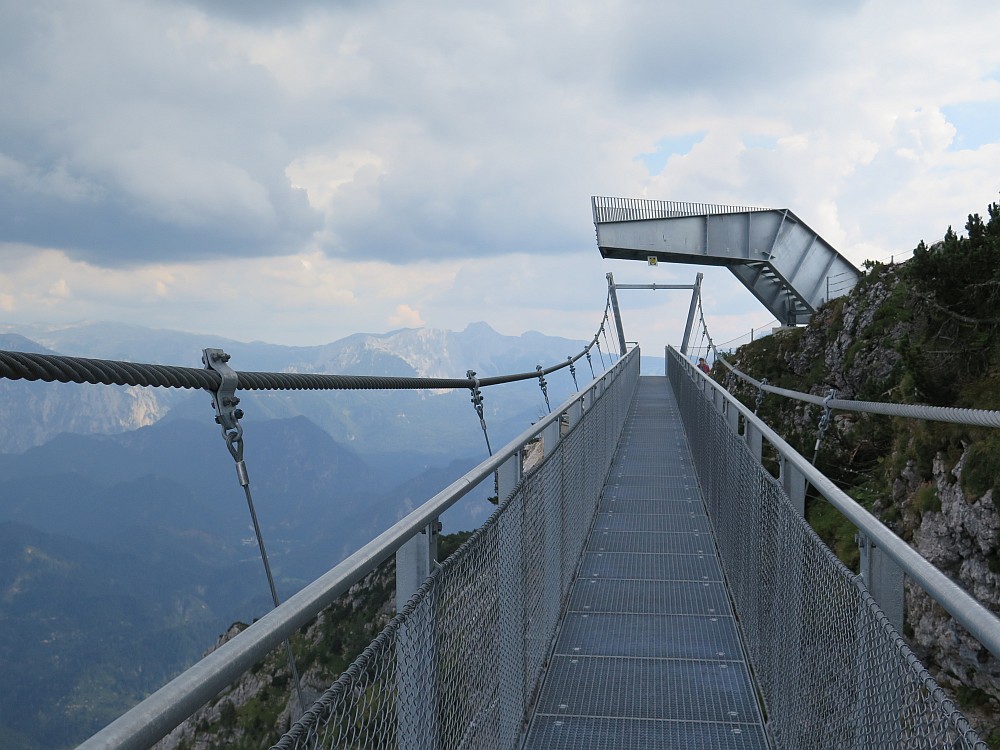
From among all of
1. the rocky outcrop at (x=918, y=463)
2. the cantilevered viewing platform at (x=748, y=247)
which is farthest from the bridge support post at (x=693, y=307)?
the rocky outcrop at (x=918, y=463)

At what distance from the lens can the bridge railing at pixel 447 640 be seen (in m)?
1.16

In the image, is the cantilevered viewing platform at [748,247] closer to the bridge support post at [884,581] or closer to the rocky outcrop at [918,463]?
the rocky outcrop at [918,463]

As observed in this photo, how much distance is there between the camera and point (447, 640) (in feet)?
7.89

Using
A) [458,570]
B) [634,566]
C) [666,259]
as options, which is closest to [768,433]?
[458,570]

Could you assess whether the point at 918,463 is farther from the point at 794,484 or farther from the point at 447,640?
the point at 447,640

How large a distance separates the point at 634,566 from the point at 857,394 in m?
4.73

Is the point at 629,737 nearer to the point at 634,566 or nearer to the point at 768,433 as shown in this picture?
the point at 768,433

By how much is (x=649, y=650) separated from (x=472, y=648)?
7.70 feet

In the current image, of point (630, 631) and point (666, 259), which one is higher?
point (666, 259)

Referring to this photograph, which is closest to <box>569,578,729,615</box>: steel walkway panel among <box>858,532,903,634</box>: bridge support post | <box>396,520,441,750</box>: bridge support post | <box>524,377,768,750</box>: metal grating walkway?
<box>524,377,768,750</box>: metal grating walkway

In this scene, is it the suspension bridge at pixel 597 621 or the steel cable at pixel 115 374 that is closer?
the suspension bridge at pixel 597 621

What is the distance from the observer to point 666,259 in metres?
23.8

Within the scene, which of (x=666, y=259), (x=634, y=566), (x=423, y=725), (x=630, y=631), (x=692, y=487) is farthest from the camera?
(x=666, y=259)

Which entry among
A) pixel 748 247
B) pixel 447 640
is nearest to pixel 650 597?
pixel 447 640
